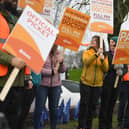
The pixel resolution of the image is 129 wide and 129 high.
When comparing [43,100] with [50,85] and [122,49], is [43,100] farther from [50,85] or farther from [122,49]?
[122,49]

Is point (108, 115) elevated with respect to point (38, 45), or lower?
lower

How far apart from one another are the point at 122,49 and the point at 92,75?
62cm

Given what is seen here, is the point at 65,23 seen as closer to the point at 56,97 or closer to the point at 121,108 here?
the point at 56,97

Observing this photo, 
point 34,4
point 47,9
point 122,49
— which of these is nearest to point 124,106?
point 122,49

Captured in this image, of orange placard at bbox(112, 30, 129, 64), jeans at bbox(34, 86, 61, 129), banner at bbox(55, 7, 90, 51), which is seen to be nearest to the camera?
banner at bbox(55, 7, 90, 51)

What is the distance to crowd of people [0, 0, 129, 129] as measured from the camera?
3623 millimetres

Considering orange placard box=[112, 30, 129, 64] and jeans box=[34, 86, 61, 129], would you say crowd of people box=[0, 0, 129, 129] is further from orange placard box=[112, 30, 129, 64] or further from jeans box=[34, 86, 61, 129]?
orange placard box=[112, 30, 129, 64]

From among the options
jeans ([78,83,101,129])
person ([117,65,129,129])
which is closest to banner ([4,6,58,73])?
jeans ([78,83,101,129])

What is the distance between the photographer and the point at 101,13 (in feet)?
19.0

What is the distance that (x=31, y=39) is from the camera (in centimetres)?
353

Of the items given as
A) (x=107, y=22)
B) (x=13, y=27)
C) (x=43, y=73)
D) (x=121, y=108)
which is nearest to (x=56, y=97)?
(x=43, y=73)

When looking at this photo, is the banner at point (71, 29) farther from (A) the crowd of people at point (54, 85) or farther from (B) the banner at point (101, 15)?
(B) the banner at point (101, 15)

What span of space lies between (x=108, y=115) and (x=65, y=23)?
2.35 meters

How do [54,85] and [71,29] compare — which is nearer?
[71,29]
